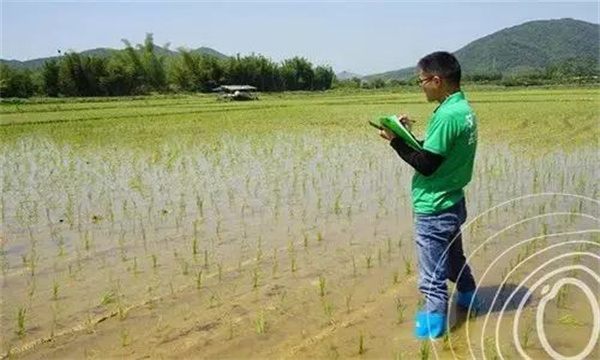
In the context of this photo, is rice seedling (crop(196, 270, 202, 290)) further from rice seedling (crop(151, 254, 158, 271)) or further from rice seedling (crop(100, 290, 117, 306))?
rice seedling (crop(100, 290, 117, 306))

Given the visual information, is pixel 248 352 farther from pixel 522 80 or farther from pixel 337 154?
pixel 522 80

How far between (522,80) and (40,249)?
56160 millimetres

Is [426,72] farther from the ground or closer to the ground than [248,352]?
farther from the ground

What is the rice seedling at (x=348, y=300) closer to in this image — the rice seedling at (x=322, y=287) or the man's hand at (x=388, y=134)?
the rice seedling at (x=322, y=287)

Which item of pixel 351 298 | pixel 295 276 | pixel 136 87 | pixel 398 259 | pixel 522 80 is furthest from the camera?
pixel 522 80

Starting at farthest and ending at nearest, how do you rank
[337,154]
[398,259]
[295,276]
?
1. [337,154]
2. [398,259]
3. [295,276]

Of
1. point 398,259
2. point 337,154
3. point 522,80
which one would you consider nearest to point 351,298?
Result: point 398,259

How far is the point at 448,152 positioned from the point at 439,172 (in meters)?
0.14

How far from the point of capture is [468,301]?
10.8 ft

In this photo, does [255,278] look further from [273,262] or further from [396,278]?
[396,278]

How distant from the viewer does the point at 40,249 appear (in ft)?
16.0

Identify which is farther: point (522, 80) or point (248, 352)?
point (522, 80)

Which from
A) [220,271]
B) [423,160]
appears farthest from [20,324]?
[423,160]

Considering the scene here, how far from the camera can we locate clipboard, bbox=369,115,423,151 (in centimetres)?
282
